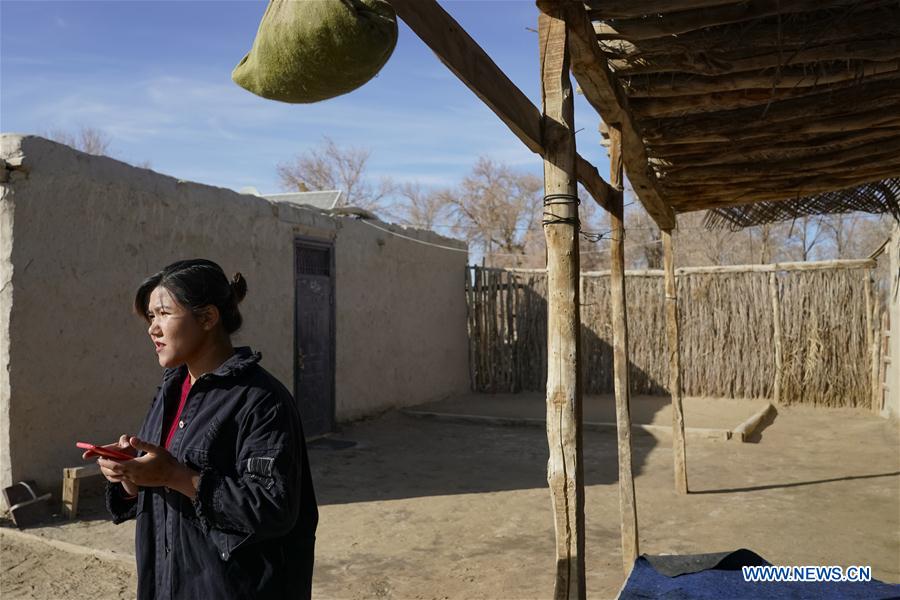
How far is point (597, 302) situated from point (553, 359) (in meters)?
9.78

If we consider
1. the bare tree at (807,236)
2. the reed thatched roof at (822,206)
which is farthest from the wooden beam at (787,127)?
the bare tree at (807,236)

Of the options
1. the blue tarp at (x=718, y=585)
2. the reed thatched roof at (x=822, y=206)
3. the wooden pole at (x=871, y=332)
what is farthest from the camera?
the wooden pole at (x=871, y=332)

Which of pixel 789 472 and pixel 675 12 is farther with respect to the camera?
pixel 789 472

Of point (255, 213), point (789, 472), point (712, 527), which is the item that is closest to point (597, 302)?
point (789, 472)

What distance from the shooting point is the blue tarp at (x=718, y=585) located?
2.47 meters

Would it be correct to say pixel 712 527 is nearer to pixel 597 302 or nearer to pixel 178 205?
pixel 178 205

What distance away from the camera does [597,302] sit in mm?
12383

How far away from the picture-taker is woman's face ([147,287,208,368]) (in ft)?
6.19

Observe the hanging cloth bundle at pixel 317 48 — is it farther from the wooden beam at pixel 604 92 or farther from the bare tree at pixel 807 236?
the bare tree at pixel 807 236

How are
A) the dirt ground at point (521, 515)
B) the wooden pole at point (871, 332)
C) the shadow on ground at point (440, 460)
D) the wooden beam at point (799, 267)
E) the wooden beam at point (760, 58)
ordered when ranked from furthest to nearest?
the wooden beam at point (799, 267) → the wooden pole at point (871, 332) → the shadow on ground at point (440, 460) → the dirt ground at point (521, 515) → the wooden beam at point (760, 58)

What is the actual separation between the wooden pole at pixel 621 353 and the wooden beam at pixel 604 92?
0.17 m

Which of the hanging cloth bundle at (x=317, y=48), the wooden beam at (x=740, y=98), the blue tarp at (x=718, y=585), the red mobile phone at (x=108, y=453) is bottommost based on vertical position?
the blue tarp at (x=718, y=585)

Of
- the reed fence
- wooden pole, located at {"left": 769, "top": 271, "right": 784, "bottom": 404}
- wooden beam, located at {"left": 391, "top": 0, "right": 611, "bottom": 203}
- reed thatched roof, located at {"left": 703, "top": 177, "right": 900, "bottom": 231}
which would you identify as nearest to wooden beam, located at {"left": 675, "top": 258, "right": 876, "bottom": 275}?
the reed fence

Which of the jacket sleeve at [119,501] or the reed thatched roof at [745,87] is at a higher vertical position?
the reed thatched roof at [745,87]
